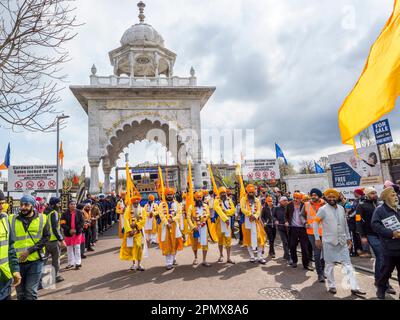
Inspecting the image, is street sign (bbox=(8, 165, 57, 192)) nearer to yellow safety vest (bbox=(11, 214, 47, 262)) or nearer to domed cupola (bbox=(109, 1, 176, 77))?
yellow safety vest (bbox=(11, 214, 47, 262))

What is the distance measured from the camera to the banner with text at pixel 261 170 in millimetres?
13891

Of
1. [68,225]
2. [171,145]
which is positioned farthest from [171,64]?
[68,225]

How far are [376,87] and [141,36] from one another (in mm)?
21221

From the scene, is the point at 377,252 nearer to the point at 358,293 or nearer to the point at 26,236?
the point at 358,293

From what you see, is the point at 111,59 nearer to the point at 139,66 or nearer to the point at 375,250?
the point at 139,66

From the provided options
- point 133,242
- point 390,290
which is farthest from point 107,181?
point 390,290

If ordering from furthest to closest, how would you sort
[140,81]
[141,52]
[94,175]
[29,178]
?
1. [141,52]
2. [140,81]
3. [94,175]
4. [29,178]

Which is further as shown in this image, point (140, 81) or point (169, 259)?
point (140, 81)

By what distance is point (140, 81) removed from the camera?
19.3 meters

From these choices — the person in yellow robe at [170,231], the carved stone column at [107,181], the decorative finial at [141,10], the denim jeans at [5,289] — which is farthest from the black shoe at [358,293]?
the decorative finial at [141,10]

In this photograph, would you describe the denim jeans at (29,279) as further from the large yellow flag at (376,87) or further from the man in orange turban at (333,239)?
the man in orange turban at (333,239)

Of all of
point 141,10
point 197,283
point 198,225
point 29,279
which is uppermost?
point 141,10

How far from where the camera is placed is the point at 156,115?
19.0 metres
